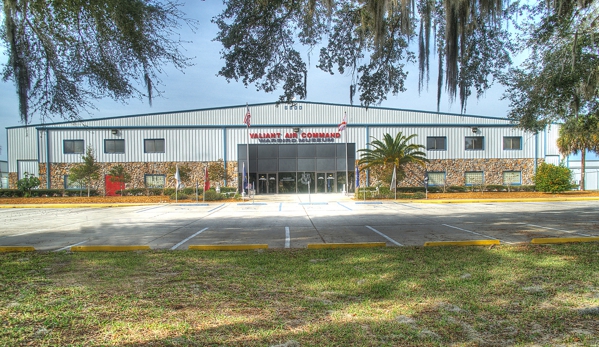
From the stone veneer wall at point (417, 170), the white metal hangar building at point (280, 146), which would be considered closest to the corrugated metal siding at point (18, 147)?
the white metal hangar building at point (280, 146)

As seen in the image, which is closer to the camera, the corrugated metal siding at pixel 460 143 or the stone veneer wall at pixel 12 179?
the stone veneer wall at pixel 12 179

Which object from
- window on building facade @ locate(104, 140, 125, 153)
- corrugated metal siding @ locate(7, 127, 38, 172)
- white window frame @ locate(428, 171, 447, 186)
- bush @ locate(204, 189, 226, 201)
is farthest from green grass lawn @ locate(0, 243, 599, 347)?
corrugated metal siding @ locate(7, 127, 38, 172)

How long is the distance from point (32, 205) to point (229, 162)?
17175 millimetres

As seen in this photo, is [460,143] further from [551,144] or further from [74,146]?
[74,146]

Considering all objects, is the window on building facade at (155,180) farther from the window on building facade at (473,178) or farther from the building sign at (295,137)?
the window on building facade at (473,178)

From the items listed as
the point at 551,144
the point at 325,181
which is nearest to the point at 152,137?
the point at 325,181

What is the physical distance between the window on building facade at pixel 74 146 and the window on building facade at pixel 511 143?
146ft

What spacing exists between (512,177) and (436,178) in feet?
27.3

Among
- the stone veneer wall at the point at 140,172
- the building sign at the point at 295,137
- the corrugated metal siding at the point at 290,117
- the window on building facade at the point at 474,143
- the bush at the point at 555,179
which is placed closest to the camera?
the bush at the point at 555,179

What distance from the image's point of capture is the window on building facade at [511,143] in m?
37.7

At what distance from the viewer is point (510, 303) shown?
12.3 ft

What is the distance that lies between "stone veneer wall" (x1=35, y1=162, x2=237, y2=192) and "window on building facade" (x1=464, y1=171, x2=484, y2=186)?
24.5 m

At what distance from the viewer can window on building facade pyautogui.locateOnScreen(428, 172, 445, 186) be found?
37000mm

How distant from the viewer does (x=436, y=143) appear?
124ft
